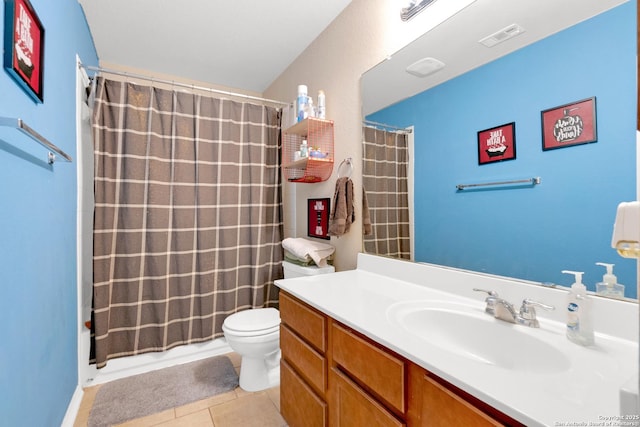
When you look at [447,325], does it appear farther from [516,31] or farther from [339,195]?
[516,31]

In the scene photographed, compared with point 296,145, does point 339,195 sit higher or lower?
lower

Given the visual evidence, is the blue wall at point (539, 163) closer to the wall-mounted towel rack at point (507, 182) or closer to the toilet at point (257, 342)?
the wall-mounted towel rack at point (507, 182)

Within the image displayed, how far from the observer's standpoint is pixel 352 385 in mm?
963

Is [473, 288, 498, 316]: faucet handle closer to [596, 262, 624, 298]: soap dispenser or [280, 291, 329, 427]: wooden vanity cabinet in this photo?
[596, 262, 624, 298]: soap dispenser

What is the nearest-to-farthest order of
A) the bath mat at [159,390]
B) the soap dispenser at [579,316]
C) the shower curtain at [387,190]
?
the soap dispenser at [579,316] < the shower curtain at [387,190] < the bath mat at [159,390]

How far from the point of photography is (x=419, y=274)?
52.7 inches

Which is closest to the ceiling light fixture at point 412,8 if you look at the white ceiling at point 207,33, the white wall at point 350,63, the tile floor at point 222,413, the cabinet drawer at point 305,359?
the white wall at point 350,63

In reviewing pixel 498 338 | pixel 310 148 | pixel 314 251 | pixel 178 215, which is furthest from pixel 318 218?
pixel 498 338

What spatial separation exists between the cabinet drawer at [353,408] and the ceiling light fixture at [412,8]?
1.62 meters

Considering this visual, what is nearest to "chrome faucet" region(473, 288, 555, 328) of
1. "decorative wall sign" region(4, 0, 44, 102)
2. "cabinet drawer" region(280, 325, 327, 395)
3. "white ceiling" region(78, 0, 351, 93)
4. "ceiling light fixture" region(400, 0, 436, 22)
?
"cabinet drawer" region(280, 325, 327, 395)

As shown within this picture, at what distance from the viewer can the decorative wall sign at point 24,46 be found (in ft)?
2.89

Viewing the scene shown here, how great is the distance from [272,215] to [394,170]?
128cm

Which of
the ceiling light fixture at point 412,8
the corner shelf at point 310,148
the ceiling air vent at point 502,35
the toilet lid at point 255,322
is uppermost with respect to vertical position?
the ceiling light fixture at point 412,8

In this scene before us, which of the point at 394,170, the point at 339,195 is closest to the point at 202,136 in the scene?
the point at 339,195
